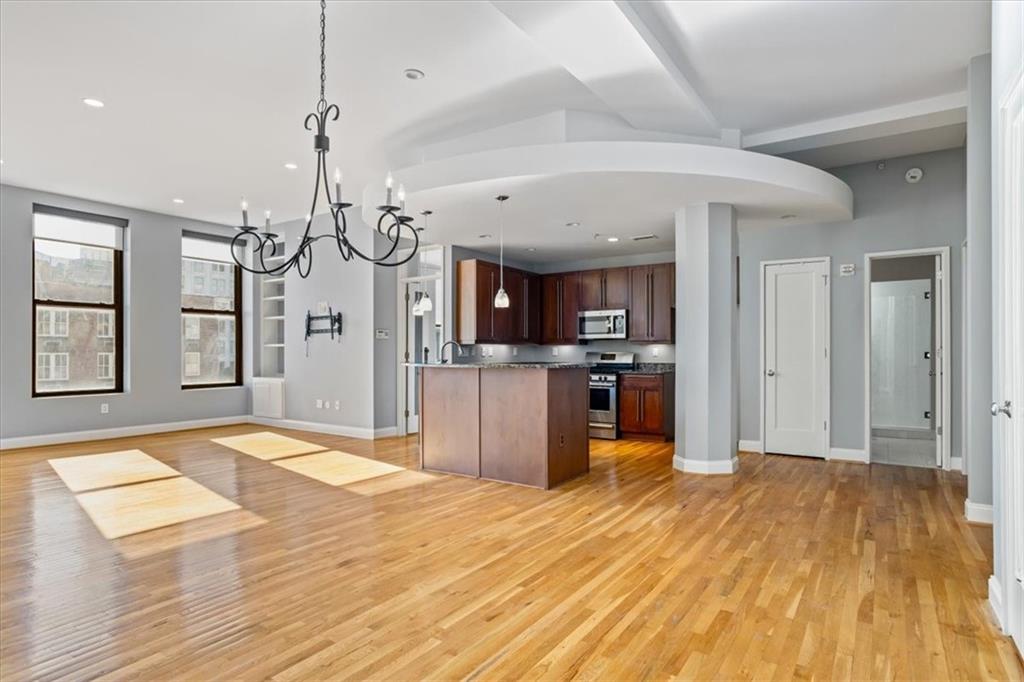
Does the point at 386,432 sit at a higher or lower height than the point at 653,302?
lower

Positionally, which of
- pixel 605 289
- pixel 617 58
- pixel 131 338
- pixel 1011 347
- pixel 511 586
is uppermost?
pixel 617 58

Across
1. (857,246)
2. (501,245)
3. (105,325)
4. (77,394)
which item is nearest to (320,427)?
(77,394)

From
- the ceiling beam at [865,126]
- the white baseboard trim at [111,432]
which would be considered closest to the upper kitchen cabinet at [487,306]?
the ceiling beam at [865,126]

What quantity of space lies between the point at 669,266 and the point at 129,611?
22.6 feet

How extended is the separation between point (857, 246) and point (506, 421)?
13.9 feet

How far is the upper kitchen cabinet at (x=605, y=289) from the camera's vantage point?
26.9 feet

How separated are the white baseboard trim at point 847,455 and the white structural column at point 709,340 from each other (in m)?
1.37

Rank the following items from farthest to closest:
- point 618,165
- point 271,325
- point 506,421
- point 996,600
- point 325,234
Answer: point 271,325 → point 325,234 → point 506,421 → point 618,165 → point 996,600

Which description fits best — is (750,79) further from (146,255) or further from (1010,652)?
(146,255)

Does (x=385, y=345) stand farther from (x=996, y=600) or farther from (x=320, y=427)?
(x=996, y=600)

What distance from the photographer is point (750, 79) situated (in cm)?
423

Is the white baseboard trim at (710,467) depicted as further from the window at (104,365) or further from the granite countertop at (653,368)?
the window at (104,365)

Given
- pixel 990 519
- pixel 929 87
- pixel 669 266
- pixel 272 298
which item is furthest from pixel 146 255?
pixel 990 519

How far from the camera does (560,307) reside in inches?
347
